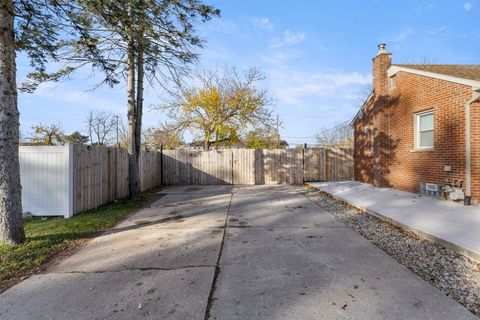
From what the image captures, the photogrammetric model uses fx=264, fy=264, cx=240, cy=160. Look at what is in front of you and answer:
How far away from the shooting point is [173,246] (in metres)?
4.13

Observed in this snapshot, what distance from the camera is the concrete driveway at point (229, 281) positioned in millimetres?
2387

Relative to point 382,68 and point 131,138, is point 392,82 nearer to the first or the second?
point 382,68

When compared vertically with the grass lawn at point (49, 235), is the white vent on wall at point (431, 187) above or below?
above

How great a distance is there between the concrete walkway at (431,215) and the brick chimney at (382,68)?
3.94 meters

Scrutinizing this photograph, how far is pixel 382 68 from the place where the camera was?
9.81 metres

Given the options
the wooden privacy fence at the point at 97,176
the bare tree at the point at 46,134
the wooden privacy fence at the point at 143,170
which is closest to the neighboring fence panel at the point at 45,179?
the wooden privacy fence at the point at 143,170

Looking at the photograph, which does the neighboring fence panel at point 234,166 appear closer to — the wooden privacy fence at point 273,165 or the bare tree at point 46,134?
the wooden privacy fence at point 273,165

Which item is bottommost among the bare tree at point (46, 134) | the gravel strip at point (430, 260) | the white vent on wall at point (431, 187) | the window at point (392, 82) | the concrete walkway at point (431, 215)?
the gravel strip at point (430, 260)

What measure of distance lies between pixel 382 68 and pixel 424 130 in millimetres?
3004

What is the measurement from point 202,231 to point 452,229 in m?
4.32

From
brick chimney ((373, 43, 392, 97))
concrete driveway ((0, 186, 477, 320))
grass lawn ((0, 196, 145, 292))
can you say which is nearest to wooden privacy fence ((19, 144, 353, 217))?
grass lawn ((0, 196, 145, 292))

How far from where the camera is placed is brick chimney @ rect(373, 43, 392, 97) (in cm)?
975

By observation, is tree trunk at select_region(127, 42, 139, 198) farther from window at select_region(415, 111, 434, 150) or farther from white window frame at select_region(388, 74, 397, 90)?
window at select_region(415, 111, 434, 150)

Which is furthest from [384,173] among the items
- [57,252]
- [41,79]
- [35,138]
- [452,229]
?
[35,138]
